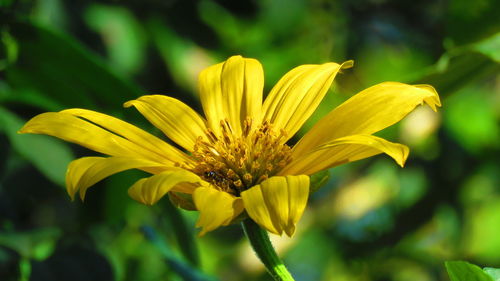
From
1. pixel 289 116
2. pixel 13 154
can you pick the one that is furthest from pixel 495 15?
pixel 13 154

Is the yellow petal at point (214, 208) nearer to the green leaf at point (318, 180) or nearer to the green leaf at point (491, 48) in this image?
the green leaf at point (318, 180)

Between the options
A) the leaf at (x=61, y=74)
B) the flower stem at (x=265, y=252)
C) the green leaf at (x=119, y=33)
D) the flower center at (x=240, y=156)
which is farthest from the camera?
the green leaf at (x=119, y=33)

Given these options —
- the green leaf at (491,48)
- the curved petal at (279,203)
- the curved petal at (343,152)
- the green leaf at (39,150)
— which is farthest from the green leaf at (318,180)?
the green leaf at (39,150)

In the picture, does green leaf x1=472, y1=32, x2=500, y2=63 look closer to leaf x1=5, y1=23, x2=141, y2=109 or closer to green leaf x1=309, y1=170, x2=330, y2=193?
green leaf x1=309, y1=170, x2=330, y2=193

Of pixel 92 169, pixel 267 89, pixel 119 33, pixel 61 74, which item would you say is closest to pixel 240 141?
pixel 92 169

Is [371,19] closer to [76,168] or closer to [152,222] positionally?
[152,222]

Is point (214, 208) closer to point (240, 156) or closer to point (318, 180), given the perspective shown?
point (318, 180)
